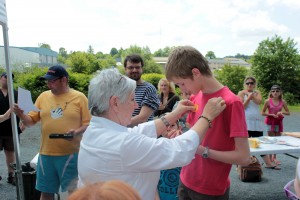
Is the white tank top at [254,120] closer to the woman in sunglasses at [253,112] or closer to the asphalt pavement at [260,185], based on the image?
the woman in sunglasses at [253,112]

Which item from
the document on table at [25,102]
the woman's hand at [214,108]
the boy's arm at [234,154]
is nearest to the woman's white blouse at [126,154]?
the woman's hand at [214,108]

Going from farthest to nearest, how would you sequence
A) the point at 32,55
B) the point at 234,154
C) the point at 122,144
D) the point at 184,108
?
the point at 32,55 → the point at 184,108 → the point at 234,154 → the point at 122,144

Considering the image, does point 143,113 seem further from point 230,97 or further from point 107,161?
point 107,161

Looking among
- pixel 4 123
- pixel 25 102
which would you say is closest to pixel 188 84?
pixel 25 102

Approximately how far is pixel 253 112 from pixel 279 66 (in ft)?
61.2

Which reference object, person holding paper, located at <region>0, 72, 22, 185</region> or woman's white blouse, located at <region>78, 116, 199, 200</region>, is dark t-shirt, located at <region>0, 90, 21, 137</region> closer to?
person holding paper, located at <region>0, 72, 22, 185</region>

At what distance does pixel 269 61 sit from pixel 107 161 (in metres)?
23.2

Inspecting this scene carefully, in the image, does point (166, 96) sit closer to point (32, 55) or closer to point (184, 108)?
point (184, 108)

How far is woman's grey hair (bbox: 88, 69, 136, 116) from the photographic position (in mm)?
1500

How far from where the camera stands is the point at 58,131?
3.23 metres

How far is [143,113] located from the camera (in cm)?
330

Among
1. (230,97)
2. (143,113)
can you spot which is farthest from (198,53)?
(143,113)

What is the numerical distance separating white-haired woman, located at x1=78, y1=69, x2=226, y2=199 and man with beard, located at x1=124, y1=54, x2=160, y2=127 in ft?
5.54

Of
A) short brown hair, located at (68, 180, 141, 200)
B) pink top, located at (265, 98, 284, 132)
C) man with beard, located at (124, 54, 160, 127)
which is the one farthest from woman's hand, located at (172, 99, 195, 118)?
pink top, located at (265, 98, 284, 132)
